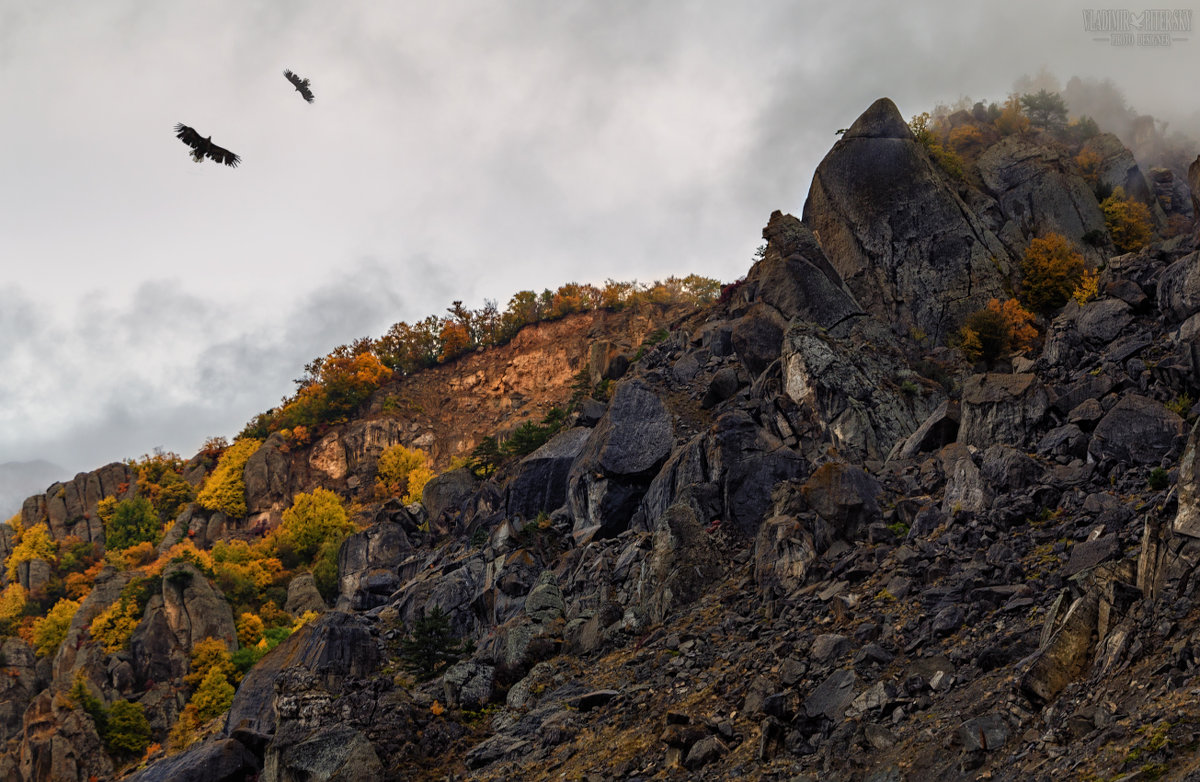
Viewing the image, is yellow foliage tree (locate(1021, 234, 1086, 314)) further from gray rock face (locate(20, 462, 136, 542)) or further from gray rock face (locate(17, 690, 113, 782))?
gray rock face (locate(20, 462, 136, 542))

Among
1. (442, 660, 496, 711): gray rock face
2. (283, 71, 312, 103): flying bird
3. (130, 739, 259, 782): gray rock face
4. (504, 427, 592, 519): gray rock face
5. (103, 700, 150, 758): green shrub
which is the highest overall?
(283, 71, 312, 103): flying bird

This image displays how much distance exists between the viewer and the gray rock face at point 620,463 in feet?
127

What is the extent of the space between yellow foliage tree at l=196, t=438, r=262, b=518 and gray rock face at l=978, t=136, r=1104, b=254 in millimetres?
68961

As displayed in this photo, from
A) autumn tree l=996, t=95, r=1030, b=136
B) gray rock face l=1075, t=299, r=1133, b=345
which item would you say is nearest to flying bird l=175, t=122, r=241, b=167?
gray rock face l=1075, t=299, r=1133, b=345

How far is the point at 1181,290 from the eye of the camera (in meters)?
27.1

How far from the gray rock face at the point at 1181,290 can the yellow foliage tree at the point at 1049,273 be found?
1340 centimetres

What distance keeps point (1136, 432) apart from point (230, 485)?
251 feet

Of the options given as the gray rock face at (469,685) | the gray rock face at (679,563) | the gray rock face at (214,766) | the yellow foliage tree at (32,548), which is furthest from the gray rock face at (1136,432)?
the yellow foliage tree at (32,548)

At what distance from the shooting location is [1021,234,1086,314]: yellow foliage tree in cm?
4178

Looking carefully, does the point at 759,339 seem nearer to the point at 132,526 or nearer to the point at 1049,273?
the point at 1049,273

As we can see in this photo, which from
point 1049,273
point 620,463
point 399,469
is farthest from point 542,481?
point 399,469

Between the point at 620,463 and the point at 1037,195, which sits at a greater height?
the point at 1037,195

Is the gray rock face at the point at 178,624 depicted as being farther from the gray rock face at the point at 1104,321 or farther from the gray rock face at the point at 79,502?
the gray rock face at the point at 1104,321

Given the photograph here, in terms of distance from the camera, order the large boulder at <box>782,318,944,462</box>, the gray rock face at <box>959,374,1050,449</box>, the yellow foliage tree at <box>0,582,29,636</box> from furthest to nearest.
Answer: the yellow foliage tree at <box>0,582,29,636</box> → the large boulder at <box>782,318,944,462</box> → the gray rock face at <box>959,374,1050,449</box>
